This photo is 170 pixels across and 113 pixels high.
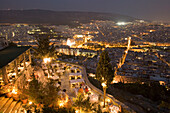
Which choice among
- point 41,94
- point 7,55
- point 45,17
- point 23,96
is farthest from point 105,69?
point 45,17

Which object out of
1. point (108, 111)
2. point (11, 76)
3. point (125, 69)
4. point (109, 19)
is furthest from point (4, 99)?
point (109, 19)

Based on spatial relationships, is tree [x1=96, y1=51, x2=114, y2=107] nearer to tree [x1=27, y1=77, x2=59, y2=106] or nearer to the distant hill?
tree [x1=27, y1=77, x2=59, y2=106]

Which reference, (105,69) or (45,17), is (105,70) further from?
(45,17)

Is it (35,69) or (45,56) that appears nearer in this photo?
(45,56)

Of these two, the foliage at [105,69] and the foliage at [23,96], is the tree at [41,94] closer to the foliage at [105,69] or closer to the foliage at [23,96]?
the foliage at [23,96]

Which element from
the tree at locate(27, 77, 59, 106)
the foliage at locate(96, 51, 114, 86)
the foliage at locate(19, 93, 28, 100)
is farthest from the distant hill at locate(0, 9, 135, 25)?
the foliage at locate(96, 51, 114, 86)

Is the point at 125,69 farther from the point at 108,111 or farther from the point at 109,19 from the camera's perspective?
the point at 109,19

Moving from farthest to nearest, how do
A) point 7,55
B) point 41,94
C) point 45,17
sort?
point 45,17 → point 7,55 → point 41,94

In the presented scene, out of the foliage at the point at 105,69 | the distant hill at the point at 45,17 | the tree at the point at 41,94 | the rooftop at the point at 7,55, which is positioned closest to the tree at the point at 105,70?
the foliage at the point at 105,69
